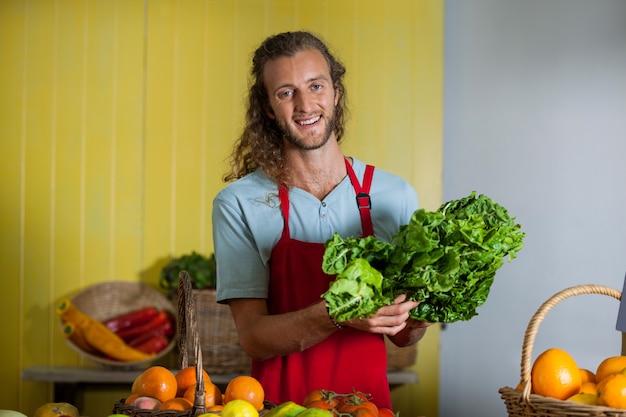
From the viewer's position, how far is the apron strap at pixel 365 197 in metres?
2.19

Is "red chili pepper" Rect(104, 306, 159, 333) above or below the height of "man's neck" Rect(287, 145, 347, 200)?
below

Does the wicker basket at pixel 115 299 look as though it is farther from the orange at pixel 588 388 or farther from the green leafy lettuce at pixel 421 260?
the orange at pixel 588 388

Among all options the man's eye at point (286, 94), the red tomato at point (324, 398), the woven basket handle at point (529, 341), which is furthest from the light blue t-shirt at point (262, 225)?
the woven basket handle at point (529, 341)

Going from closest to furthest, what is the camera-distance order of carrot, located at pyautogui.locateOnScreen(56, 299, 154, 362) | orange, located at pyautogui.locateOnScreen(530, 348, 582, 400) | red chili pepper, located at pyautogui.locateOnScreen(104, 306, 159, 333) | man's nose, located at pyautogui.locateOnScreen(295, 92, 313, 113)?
1. orange, located at pyautogui.locateOnScreen(530, 348, 582, 400)
2. man's nose, located at pyautogui.locateOnScreen(295, 92, 313, 113)
3. carrot, located at pyautogui.locateOnScreen(56, 299, 154, 362)
4. red chili pepper, located at pyautogui.locateOnScreen(104, 306, 159, 333)

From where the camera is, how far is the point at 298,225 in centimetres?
220

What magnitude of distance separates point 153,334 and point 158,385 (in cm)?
229

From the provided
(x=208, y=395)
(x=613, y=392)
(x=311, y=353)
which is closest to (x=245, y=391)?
(x=208, y=395)

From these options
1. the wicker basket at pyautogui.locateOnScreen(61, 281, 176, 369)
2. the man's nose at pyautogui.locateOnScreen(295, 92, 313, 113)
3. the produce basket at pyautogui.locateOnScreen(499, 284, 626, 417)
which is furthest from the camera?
the wicker basket at pyautogui.locateOnScreen(61, 281, 176, 369)

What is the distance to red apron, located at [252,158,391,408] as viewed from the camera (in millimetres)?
2154

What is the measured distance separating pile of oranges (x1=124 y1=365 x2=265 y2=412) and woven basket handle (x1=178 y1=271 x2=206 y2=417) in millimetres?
48

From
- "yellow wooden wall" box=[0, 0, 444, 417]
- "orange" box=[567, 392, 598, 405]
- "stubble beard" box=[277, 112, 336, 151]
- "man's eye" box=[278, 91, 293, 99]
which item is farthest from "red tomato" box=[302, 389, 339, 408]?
"yellow wooden wall" box=[0, 0, 444, 417]

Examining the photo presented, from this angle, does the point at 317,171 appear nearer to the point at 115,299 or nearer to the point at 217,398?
the point at 217,398

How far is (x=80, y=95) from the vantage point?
13.8 ft

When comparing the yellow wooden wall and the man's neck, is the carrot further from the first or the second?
the man's neck
